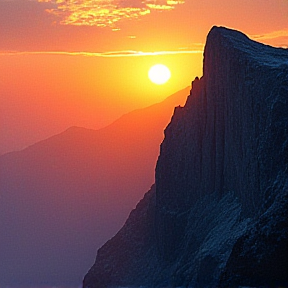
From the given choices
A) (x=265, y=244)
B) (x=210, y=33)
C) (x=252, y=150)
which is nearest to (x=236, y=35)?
(x=210, y=33)

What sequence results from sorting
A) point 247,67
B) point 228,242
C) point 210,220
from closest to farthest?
point 228,242
point 247,67
point 210,220

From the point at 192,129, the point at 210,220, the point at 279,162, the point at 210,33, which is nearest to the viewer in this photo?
A: the point at 279,162

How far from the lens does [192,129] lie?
10275cm

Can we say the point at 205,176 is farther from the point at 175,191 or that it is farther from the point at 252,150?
the point at 252,150

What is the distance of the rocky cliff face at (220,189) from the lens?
51281 mm

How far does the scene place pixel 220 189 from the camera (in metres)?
92.4

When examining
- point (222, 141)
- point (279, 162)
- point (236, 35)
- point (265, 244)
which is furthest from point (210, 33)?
point (265, 244)

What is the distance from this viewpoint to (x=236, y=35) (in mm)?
92938

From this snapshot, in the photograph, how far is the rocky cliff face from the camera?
5128 cm

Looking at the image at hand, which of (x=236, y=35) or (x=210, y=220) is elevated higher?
(x=236, y=35)

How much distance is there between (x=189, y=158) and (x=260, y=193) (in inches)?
1202

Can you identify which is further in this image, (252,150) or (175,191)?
(175,191)

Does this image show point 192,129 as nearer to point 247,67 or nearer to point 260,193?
point 247,67

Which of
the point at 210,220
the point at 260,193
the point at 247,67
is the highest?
the point at 247,67
